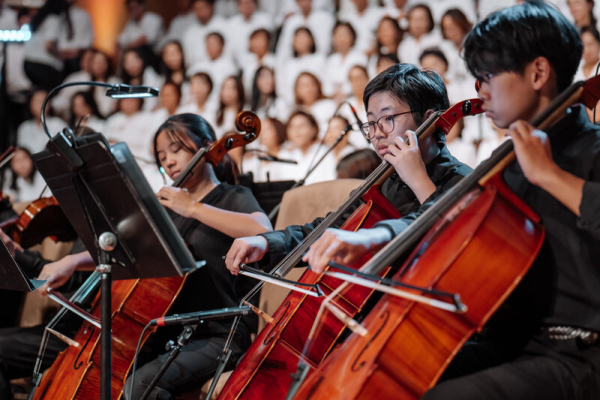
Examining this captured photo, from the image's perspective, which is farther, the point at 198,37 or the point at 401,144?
the point at 198,37

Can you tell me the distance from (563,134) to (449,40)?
152 inches

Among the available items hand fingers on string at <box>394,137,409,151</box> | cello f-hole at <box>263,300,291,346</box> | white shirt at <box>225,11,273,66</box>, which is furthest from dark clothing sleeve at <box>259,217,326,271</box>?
white shirt at <box>225,11,273,66</box>

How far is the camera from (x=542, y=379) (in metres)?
1.20

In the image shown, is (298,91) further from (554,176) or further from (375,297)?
(554,176)

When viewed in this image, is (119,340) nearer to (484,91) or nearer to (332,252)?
(332,252)

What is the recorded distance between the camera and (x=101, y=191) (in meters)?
1.49

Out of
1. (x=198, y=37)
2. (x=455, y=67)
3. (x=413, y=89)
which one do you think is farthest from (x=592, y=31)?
(x=198, y=37)

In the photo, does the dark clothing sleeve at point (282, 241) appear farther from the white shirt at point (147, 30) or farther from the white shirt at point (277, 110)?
the white shirt at point (147, 30)

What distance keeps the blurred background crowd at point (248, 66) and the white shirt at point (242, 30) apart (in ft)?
0.05

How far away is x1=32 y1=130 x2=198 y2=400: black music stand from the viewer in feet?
4.70

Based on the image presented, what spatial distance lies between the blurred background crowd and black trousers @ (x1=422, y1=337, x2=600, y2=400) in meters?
3.11

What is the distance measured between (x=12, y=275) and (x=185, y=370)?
65cm

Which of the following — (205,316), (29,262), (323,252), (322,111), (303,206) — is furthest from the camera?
(322,111)

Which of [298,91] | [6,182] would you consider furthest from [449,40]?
[6,182]
